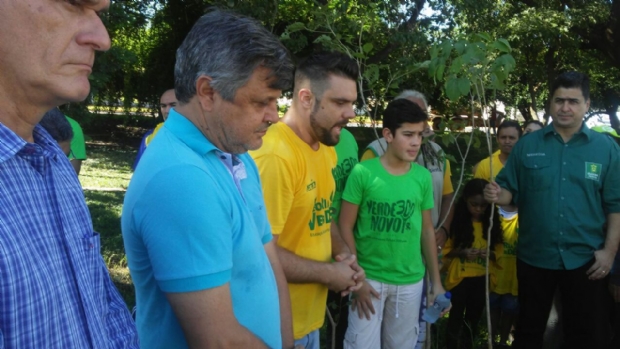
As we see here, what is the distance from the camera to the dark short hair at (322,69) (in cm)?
296

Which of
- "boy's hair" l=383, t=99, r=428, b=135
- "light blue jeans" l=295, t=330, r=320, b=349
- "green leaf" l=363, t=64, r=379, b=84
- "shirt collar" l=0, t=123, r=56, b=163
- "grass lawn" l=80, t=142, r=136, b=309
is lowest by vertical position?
"grass lawn" l=80, t=142, r=136, b=309

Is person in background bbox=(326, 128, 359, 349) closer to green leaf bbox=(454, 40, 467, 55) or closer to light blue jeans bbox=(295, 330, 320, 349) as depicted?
light blue jeans bbox=(295, 330, 320, 349)

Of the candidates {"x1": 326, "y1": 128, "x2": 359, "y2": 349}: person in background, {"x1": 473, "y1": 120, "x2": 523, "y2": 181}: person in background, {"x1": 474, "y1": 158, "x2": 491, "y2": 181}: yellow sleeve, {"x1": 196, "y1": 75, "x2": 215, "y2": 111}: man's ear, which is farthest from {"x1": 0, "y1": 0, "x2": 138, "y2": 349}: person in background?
{"x1": 473, "y1": 120, "x2": 523, "y2": 181}: person in background

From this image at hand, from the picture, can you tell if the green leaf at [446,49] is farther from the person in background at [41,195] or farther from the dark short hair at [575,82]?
the person in background at [41,195]

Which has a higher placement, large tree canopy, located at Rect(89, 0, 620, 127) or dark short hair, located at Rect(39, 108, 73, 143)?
large tree canopy, located at Rect(89, 0, 620, 127)

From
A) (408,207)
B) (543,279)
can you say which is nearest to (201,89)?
(408,207)

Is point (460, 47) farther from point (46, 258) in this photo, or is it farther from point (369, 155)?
point (46, 258)

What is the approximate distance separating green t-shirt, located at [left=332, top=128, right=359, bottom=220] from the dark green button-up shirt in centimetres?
135

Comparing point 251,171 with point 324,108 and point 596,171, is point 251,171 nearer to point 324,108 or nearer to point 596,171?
point 324,108

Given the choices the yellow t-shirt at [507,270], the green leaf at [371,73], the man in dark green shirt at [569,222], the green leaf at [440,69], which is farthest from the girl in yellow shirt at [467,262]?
the green leaf at [440,69]

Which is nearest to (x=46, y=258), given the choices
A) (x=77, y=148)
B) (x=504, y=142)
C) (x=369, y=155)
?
(x=369, y=155)

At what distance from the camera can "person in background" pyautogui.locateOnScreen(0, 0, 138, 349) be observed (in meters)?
1.07

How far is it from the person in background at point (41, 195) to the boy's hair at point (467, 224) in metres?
3.43

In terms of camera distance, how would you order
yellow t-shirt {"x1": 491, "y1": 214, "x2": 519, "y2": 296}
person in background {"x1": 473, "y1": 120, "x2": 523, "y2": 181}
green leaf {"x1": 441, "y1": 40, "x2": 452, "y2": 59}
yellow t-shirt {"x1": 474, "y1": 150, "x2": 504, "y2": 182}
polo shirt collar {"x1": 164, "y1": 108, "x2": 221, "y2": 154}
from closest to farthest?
polo shirt collar {"x1": 164, "y1": 108, "x2": 221, "y2": 154}
green leaf {"x1": 441, "y1": 40, "x2": 452, "y2": 59}
yellow t-shirt {"x1": 491, "y1": 214, "x2": 519, "y2": 296}
yellow t-shirt {"x1": 474, "y1": 150, "x2": 504, "y2": 182}
person in background {"x1": 473, "y1": 120, "x2": 523, "y2": 181}
